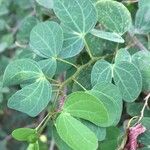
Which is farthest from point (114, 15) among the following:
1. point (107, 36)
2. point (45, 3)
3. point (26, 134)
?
point (26, 134)

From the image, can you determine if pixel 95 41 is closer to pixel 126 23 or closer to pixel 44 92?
pixel 126 23

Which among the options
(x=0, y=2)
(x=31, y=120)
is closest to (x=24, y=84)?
(x=0, y=2)

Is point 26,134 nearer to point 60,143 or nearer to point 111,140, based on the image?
point 60,143

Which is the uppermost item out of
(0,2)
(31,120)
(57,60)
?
(57,60)

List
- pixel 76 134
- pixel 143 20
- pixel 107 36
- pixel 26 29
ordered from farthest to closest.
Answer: pixel 26 29 < pixel 143 20 < pixel 107 36 < pixel 76 134

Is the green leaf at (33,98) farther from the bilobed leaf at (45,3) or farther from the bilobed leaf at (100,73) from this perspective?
the bilobed leaf at (45,3)

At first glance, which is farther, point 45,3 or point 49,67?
point 45,3
